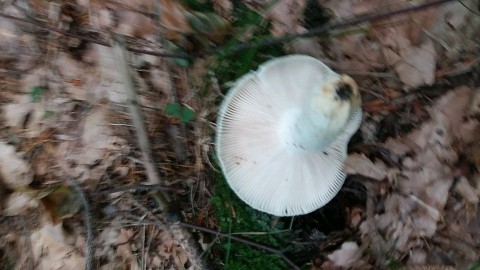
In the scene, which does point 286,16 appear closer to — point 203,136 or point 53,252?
point 203,136

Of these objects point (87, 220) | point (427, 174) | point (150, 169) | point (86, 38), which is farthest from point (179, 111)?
point (427, 174)

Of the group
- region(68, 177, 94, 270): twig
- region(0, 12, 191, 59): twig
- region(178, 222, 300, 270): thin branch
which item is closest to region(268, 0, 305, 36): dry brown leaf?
region(0, 12, 191, 59): twig

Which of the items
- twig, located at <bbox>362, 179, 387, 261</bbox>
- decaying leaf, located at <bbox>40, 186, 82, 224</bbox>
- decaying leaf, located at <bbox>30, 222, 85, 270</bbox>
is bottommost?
decaying leaf, located at <bbox>30, 222, 85, 270</bbox>

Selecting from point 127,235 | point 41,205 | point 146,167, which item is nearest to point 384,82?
point 146,167

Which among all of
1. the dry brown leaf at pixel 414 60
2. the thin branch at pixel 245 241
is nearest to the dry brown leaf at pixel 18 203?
the thin branch at pixel 245 241

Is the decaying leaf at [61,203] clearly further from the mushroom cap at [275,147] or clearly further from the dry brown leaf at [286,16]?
the dry brown leaf at [286,16]

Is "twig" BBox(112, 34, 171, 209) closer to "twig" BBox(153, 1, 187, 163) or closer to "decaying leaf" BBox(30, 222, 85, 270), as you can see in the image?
"twig" BBox(153, 1, 187, 163)
